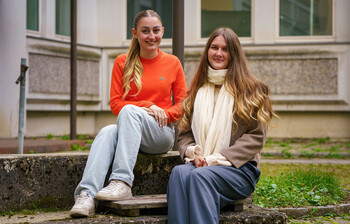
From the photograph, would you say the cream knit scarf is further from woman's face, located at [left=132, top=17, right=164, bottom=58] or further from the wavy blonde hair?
woman's face, located at [left=132, top=17, right=164, bottom=58]

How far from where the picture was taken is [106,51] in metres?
11.5

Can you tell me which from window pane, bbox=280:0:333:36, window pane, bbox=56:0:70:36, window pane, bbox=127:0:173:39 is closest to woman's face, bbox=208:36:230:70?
window pane, bbox=127:0:173:39

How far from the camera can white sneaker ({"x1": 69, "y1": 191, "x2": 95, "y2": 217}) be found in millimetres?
2938

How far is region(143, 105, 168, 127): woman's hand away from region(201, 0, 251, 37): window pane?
26.6 ft

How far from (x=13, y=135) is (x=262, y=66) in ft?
17.5

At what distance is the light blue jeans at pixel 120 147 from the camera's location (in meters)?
3.15

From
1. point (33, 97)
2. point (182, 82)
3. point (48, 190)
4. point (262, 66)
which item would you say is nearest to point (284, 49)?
point (262, 66)

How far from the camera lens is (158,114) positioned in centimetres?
347

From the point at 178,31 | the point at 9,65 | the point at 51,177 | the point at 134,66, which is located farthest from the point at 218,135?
the point at 9,65

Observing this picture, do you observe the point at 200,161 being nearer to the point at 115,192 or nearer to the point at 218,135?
the point at 218,135

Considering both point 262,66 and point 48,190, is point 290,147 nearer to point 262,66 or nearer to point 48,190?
point 262,66

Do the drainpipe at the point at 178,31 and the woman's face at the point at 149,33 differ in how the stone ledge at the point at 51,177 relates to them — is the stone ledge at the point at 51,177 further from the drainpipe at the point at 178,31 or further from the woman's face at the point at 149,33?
the drainpipe at the point at 178,31

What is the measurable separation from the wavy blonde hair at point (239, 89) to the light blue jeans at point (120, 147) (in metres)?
0.25

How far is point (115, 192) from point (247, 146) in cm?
85
